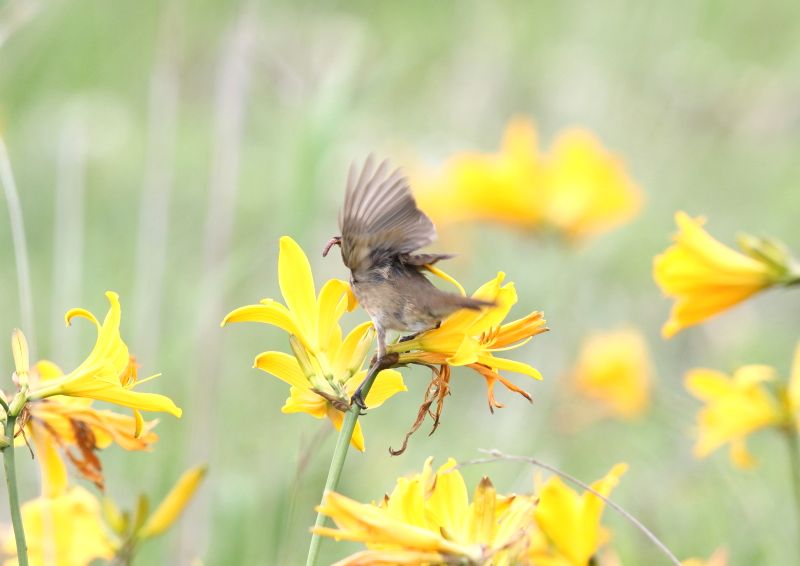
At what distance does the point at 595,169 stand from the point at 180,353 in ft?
4.41

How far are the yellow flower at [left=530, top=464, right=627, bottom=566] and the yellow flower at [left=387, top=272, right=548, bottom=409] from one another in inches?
4.9

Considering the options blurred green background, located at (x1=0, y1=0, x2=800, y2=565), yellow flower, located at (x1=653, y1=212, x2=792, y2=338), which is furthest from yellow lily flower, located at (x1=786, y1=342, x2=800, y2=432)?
blurred green background, located at (x1=0, y1=0, x2=800, y2=565)

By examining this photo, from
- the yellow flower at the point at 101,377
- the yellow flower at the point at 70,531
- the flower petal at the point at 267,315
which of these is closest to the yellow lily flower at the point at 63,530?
the yellow flower at the point at 70,531

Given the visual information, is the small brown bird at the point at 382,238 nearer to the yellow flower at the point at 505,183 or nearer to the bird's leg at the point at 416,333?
the bird's leg at the point at 416,333

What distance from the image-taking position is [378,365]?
→ 89 centimetres

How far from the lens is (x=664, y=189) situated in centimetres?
455

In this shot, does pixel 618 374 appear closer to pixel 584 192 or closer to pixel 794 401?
pixel 584 192

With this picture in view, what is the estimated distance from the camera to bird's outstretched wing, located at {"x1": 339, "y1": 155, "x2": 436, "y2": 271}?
3.26ft

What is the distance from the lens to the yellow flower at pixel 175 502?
3.31 feet

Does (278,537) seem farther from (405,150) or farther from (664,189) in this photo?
(664,189)

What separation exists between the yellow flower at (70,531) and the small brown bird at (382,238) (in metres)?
0.29

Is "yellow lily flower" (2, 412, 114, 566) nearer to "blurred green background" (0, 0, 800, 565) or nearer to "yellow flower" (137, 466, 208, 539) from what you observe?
"yellow flower" (137, 466, 208, 539)

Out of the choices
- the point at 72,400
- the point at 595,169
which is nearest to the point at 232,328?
the point at 595,169

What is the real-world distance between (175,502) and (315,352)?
7.7 inches
